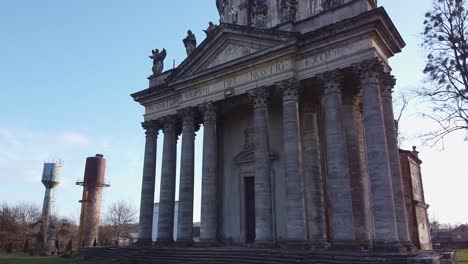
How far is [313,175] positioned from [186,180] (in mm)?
7591

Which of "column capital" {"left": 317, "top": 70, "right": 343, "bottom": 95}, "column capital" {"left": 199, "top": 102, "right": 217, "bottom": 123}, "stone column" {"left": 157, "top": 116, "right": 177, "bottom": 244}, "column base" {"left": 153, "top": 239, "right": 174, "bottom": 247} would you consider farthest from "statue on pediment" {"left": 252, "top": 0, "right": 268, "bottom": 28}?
"column base" {"left": 153, "top": 239, "right": 174, "bottom": 247}

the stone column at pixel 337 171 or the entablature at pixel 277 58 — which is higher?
the entablature at pixel 277 58

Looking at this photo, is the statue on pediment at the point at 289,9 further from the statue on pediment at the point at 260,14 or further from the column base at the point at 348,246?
the column base at the point at 348,246

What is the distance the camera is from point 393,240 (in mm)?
15461

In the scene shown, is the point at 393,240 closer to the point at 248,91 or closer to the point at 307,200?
the point at 307,200

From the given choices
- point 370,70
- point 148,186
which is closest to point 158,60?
point 148,186

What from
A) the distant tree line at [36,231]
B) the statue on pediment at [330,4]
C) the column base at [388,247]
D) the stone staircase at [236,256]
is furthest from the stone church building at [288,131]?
the distant tree line at [36,231]

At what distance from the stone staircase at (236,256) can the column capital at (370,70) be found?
7752 mm

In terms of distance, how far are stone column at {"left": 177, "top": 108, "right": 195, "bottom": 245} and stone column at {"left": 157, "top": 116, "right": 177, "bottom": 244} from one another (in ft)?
4.57

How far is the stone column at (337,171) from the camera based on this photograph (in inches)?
655

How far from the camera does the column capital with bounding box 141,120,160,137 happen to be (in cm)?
2642

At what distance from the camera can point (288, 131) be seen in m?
19.0

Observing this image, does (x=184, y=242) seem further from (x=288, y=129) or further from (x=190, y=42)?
(x=190, y=42)

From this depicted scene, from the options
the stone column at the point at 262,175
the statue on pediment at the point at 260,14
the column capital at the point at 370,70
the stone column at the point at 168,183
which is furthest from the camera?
the statue on pediment at the point at 260,14
